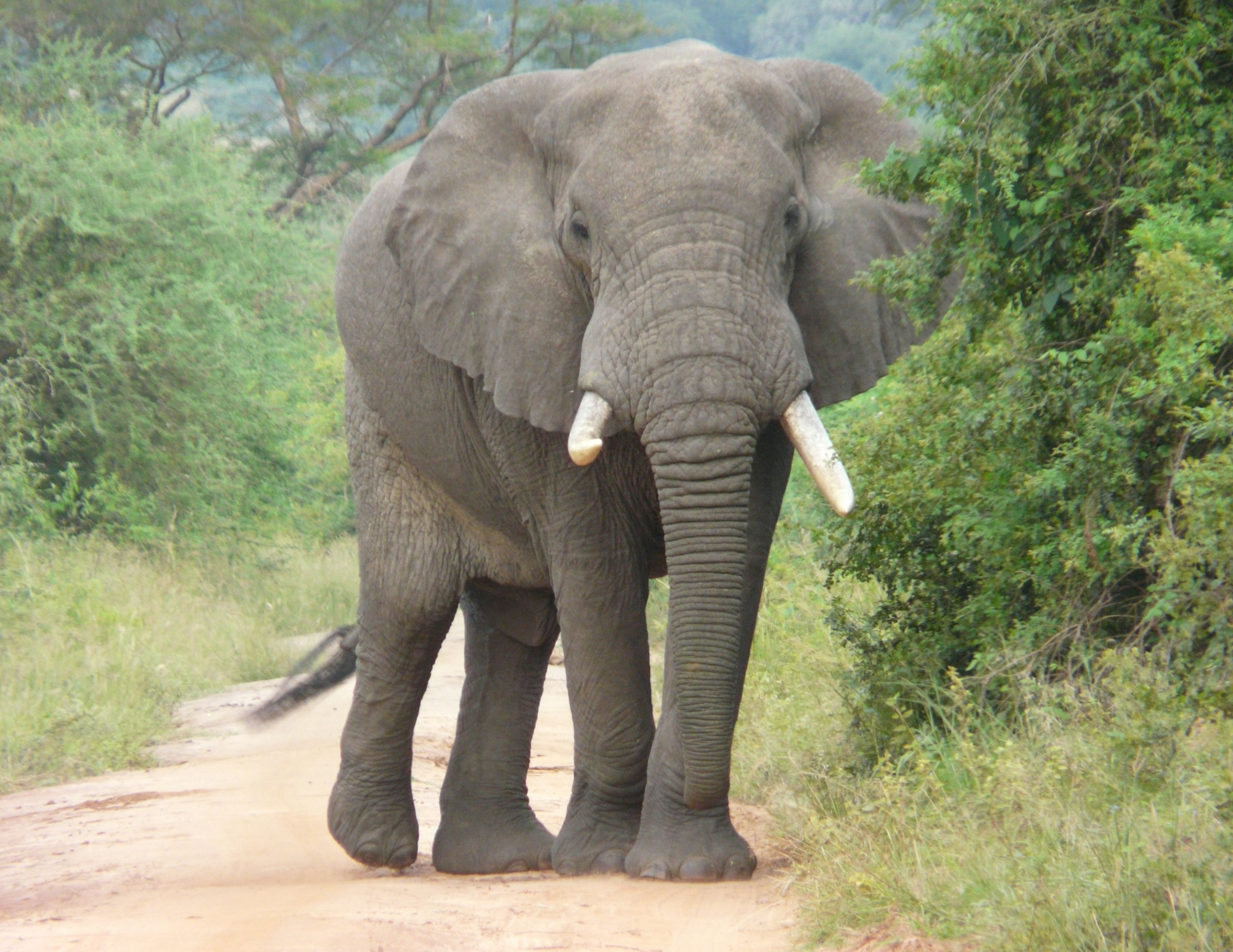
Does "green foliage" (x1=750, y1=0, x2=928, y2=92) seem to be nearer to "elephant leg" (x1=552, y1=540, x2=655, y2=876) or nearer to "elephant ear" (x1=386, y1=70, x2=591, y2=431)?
"elephant ear" (x1=386, y1=70, x2=591, y2=431)

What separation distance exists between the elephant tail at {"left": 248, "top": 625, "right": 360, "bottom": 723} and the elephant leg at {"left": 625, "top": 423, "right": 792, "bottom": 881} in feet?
12.1

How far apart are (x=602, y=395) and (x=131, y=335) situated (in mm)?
9609

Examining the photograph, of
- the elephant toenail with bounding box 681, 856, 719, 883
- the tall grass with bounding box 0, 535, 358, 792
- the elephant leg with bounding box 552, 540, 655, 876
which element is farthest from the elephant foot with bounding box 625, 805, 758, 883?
the tall grass with bounding box 0, 535, 358, 792

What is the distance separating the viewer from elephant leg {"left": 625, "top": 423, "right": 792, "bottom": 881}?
4.89 metres

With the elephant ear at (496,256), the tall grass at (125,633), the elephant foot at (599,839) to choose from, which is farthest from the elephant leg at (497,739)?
the tall grass at (125,633)

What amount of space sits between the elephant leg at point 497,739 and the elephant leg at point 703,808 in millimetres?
1171

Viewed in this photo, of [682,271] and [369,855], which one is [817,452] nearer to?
[682,271]

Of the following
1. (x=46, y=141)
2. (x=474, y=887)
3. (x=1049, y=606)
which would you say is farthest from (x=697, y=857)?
(x=46, y=141)

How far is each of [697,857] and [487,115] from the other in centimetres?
243

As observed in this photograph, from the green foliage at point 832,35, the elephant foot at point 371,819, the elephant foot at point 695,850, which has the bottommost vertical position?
the elephant foot at point 371,819

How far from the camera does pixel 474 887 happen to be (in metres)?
5.37

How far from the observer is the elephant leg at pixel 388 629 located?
6.03 metres

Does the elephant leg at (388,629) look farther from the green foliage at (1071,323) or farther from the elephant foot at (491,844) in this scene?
the green foliage at (1071,323)

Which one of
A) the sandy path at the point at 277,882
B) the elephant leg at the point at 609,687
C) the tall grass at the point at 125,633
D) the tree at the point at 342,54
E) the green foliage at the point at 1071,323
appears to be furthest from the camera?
the tree at the point at 342,54
